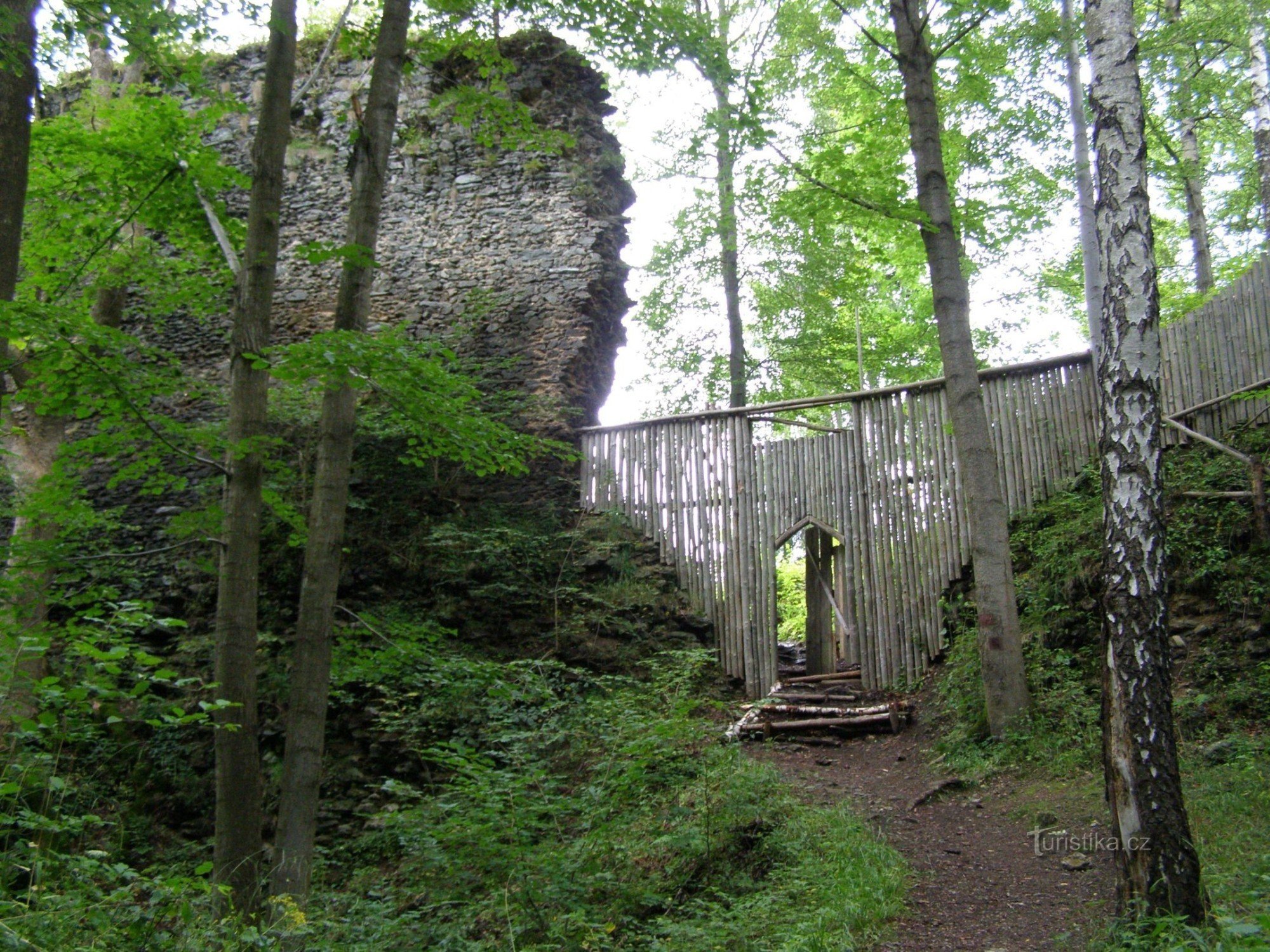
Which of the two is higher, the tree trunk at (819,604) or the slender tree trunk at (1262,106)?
the slender tree trunk at (1262,106)

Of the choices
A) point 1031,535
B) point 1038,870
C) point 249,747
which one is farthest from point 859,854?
point 1031,535

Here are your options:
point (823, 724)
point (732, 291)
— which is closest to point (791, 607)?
point (732, 291)

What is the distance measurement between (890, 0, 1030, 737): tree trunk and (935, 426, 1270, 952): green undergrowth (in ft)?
1.25

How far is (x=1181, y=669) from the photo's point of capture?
6.69m

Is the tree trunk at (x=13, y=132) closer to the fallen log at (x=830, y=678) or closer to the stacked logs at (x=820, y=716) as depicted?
the stacked logs at (x=820, y=716)

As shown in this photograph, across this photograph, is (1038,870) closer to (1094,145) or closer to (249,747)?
(1094,145)

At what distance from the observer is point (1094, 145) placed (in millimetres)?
4441

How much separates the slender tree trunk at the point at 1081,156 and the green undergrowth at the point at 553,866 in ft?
20.3

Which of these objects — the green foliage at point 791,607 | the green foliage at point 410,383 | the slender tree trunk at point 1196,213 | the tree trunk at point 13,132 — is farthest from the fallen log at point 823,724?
the green foliage at point 791,607

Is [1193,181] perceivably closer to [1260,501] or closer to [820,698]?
[1260,501]

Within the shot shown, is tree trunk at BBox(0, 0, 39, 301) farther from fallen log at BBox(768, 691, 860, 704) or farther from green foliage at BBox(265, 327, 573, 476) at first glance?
fallen log at BBox(768, 691, 860, 704)

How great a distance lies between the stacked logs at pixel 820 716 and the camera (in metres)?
8.35

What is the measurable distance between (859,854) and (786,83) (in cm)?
1240

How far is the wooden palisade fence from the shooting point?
862cm
